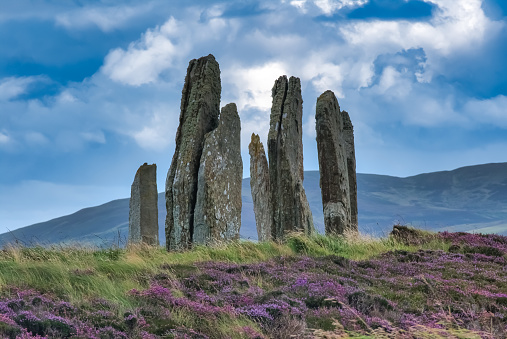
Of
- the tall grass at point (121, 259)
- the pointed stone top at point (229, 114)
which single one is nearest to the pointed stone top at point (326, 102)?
the pointed stone top at point (229, 114)

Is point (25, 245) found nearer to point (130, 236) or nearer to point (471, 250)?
point (130, 236)

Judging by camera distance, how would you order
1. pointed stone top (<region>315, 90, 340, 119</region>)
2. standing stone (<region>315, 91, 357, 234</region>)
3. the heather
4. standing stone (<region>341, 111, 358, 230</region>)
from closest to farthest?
1. the heather
2. standing stone (<region>315, 91, 357, 234</region>)
3. pointed stone top (<region>315, 90, 340, 119</region>)
4. standing stone (<region>341, 111, 358, 230</region>)

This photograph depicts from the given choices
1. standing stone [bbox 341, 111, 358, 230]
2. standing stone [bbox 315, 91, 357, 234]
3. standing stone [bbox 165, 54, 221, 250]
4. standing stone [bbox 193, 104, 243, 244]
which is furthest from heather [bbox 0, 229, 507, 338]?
standing stone [bbox 341, 111, 358, 230]

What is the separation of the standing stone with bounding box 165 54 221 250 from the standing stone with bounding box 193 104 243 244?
56 cm

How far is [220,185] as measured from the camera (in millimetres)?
19578

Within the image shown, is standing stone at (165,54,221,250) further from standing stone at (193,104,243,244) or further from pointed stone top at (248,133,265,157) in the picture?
pointed stone top at (248,133,265,157)

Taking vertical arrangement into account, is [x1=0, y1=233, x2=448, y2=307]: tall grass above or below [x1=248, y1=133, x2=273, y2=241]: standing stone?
below

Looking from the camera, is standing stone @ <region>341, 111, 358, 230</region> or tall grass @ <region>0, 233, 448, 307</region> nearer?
tall grass @ <region>0, 233, 448, 307</region>

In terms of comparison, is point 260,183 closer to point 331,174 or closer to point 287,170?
point 331,174

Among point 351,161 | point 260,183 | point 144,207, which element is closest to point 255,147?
point 260,183

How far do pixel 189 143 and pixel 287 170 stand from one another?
3.62 metres

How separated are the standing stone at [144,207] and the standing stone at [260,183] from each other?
14.6 ft

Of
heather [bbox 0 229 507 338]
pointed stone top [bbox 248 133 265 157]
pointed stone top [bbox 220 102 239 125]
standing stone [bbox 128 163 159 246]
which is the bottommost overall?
heather [bbox 0 229 507 338]

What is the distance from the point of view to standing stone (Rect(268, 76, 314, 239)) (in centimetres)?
2053
